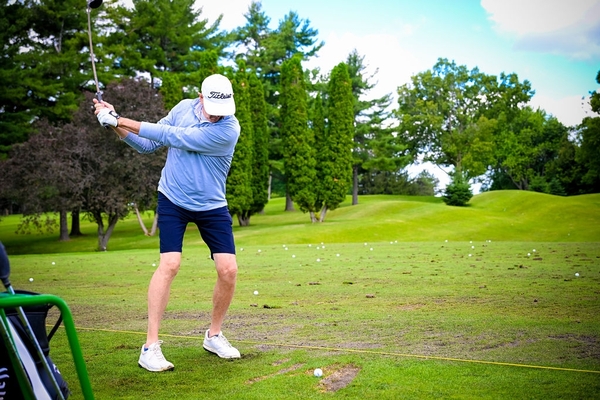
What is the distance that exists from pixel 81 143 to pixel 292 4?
128ft

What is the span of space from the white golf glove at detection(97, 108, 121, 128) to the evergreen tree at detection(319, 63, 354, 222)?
122 ft

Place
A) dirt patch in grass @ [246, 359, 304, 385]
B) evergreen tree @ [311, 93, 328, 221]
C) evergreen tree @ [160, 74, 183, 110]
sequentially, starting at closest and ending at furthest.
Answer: dirt patch in grass @ [246, 359, 304, 385] → evergreen tree @ [311, 93, 328, 221] → evergreen tree @ [160, 74, 183, 110]

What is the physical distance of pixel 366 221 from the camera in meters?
42.2

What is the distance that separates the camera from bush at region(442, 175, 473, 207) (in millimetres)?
55281

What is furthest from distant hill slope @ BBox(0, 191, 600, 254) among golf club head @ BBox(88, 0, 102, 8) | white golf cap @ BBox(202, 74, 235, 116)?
white golf cap @ BBox(202, 74, 235, 116)

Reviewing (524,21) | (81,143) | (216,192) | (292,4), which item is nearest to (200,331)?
(216,192)

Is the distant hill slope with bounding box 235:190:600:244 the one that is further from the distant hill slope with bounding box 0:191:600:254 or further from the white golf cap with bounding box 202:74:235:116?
the white golf cap with bounding box 202:74:235:116

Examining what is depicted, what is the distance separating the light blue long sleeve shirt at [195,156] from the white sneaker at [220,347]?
49.1 inches

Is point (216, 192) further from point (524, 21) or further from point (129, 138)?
point (524, 21)

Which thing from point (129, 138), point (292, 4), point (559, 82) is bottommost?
point (129, 138)

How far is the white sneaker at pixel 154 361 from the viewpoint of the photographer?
220 inches

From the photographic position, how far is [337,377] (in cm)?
525

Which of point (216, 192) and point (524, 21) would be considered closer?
point (216, 192)

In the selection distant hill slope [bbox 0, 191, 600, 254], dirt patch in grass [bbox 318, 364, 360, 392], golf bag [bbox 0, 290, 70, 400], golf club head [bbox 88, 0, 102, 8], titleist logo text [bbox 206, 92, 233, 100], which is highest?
golf club head [bbox 88, 0, 102, 8]
